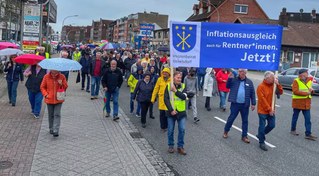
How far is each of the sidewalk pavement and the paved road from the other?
63cm

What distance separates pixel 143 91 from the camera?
1029 centimetres

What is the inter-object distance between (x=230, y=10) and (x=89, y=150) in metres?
53.6

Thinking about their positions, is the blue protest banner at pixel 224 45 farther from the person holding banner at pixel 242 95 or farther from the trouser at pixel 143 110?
the trouser at pixel 143 110

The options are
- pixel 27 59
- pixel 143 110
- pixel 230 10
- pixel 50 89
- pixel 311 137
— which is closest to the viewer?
pixel 50 89

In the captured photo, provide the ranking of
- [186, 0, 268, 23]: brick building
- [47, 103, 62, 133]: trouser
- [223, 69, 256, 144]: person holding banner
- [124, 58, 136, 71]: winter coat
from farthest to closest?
[186, 0, 268, 23]: brick building → [124, 58, 136, 71]: winter coat → [223, 69, 256, 144]: person holding banner → [47, 103, 62, 133]: trouser

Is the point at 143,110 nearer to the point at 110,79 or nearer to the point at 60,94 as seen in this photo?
the point at 110,79

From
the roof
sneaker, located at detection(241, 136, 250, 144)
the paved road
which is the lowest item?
the paved road

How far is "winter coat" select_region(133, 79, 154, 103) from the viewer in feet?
33.5

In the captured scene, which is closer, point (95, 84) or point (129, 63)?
point (95, 84)

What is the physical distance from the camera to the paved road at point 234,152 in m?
6.66

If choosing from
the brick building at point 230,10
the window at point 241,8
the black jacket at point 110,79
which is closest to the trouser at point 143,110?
the black jacket at point 110,79

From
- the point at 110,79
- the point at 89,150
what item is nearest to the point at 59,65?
the point at 89,150

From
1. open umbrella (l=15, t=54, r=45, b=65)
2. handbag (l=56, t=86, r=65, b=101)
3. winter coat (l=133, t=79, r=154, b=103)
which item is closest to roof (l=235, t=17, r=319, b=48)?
winter coat (l=133, t=79, r=154, b=103)

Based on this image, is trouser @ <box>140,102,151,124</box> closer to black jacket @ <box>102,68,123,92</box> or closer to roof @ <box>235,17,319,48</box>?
black jacket @ <box>102,68,123,92</box>
